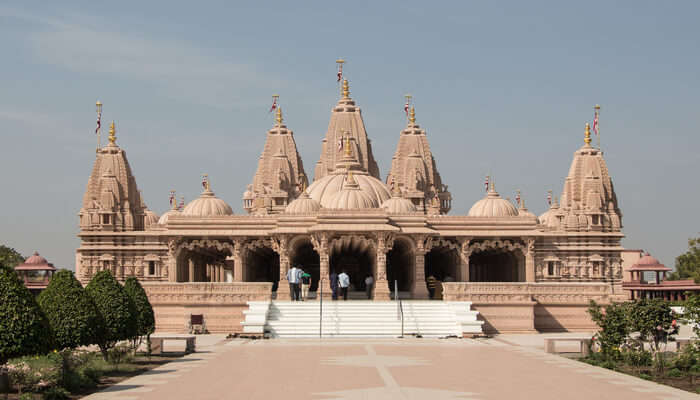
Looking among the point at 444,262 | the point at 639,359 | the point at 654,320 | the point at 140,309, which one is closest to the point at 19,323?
the point at 140,309

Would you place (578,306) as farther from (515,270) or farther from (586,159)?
(586,159)

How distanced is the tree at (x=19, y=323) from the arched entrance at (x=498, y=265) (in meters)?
30.6

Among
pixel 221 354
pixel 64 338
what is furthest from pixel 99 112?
pixel 64 338

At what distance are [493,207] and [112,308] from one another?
33.0 meters

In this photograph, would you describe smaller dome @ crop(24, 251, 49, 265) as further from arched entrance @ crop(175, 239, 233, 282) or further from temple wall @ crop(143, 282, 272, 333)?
temple wall @ crop(143, 282, 272, 333)

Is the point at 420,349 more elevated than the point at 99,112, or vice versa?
the point at 99,112

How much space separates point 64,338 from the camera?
1994 cm

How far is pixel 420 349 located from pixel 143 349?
7.37 meters

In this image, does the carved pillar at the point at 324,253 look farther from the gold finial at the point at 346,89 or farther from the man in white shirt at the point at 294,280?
the gold finial at the point at 346,89

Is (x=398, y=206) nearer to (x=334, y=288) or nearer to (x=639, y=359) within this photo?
(x=334, y=288)

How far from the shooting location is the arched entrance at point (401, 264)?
42469 millimetres

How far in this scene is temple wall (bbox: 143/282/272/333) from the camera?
1401 inches

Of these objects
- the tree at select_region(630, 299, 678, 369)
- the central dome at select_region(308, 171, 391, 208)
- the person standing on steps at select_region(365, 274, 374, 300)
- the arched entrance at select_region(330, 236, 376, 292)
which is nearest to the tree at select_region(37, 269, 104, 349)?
the tree at select_region(630, 299, 678, 369)

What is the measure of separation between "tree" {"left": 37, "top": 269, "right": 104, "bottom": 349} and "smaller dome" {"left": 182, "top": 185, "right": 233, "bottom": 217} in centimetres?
3556
